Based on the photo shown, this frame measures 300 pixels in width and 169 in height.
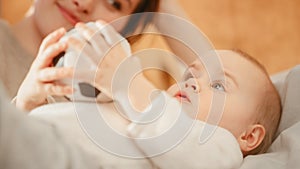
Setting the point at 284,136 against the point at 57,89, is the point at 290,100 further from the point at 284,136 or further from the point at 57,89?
the point at 57,89

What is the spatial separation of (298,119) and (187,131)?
259 millimetres

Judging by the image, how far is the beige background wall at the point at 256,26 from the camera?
1.52 meters

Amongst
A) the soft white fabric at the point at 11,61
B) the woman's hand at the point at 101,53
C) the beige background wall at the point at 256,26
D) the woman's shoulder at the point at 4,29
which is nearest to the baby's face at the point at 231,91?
the woman's hand at the point at 101,53

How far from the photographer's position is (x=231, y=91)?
805 mm

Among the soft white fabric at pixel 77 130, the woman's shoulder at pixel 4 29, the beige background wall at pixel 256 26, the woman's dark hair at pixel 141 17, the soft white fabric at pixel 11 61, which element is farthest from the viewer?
the beige background wall at pixel 256 26

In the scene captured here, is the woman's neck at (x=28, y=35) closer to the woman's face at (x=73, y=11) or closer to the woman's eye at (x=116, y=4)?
the woman's face at (x=73, y=11)

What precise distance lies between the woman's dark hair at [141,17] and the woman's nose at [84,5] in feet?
0.29

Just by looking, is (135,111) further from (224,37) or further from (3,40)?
(224,37)

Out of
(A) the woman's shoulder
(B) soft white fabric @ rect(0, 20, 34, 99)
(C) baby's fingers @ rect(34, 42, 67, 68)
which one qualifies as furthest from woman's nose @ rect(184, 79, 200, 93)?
(A) the woman's shoulder

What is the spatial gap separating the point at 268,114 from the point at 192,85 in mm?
141

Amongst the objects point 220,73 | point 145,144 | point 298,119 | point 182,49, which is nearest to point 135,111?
point 145,144

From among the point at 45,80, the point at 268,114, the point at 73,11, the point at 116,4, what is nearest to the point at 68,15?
the point at 73,11

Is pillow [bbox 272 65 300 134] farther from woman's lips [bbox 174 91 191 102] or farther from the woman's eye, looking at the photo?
the woman's eye

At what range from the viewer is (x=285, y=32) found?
157cm
